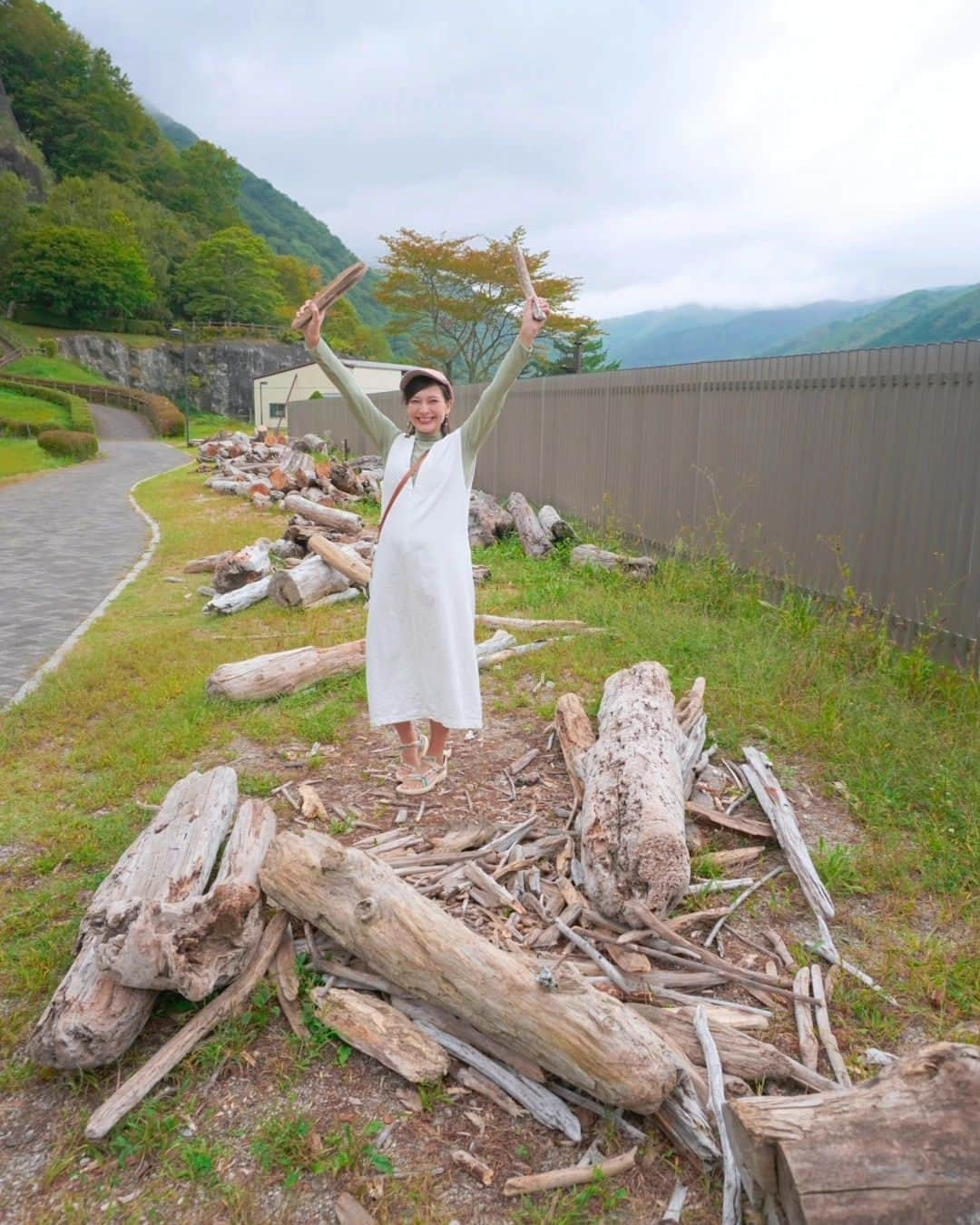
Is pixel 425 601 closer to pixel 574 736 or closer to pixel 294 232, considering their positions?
pixel 574 736

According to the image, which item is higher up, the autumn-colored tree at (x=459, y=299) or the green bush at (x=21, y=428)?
the autumn-colored tree at (x=459, y=299)

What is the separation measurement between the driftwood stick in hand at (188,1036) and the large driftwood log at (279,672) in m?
2.95

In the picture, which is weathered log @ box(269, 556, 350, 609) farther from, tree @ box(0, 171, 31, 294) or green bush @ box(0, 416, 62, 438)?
tree @ box(0, 171, 31, 294)

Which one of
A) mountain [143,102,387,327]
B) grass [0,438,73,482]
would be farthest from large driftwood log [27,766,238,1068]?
mountain [143,102,387,327]

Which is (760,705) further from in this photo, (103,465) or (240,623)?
(103,465)

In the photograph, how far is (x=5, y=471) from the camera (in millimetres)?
28219

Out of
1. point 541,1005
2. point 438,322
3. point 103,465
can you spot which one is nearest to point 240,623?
point 541,1005

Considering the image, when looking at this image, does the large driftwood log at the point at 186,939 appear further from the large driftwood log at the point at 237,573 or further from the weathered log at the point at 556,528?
the weathered log at the point at 556,528

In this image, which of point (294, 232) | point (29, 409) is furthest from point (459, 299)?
point (294, 232)

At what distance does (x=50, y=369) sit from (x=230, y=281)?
28.4 m

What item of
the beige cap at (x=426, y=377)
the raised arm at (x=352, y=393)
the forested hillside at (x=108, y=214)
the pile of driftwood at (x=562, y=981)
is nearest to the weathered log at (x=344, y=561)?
the raised arm at (x=352, y=393)

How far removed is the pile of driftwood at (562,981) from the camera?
187 centimetres

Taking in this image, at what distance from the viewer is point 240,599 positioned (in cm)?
904

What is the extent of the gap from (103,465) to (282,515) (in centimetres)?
2010
